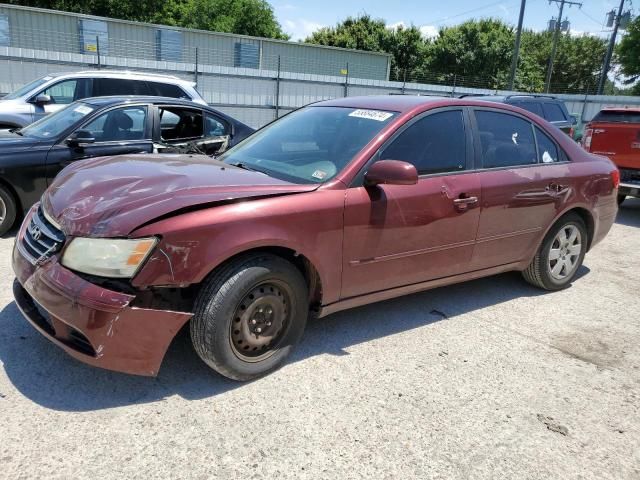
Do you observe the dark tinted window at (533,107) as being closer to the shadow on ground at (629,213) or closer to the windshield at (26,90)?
the shadow on ground at (629,213)

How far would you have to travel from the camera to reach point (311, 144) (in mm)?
3746

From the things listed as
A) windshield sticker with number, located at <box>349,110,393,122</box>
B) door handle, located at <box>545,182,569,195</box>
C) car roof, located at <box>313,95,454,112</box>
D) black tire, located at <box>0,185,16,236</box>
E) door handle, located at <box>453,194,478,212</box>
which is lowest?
black tire, located at <box>0,185,16,236</box>

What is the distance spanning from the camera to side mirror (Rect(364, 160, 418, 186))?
10.5 feet

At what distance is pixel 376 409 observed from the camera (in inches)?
114

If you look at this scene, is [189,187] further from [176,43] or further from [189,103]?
[176,43]

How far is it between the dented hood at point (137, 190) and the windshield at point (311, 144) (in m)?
0.22

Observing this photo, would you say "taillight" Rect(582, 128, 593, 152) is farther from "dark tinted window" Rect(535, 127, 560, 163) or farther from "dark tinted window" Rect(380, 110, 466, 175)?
"dark tinted window" Rect(380, 110, 466, 175)

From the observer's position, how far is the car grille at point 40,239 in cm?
283

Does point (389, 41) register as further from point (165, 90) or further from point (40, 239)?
point (40, 239)

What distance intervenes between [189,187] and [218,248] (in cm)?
42

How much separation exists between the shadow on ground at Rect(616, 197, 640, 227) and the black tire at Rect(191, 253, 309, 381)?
718 centimetres

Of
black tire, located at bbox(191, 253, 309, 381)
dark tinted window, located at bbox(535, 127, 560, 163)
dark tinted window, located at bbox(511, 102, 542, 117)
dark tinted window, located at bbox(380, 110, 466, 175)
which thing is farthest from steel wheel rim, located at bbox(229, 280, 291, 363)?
dark tinted window, located at bbox(511, 102, 542, 117)

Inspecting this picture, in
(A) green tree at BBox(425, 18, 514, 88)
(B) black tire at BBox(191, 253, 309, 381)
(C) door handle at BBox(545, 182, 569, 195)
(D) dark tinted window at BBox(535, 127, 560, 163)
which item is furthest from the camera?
(A) green tree at BBox(425, 18, 514, 88)

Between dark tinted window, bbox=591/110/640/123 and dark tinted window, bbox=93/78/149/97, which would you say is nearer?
dark tinted window, bbox=591/110/640/123
